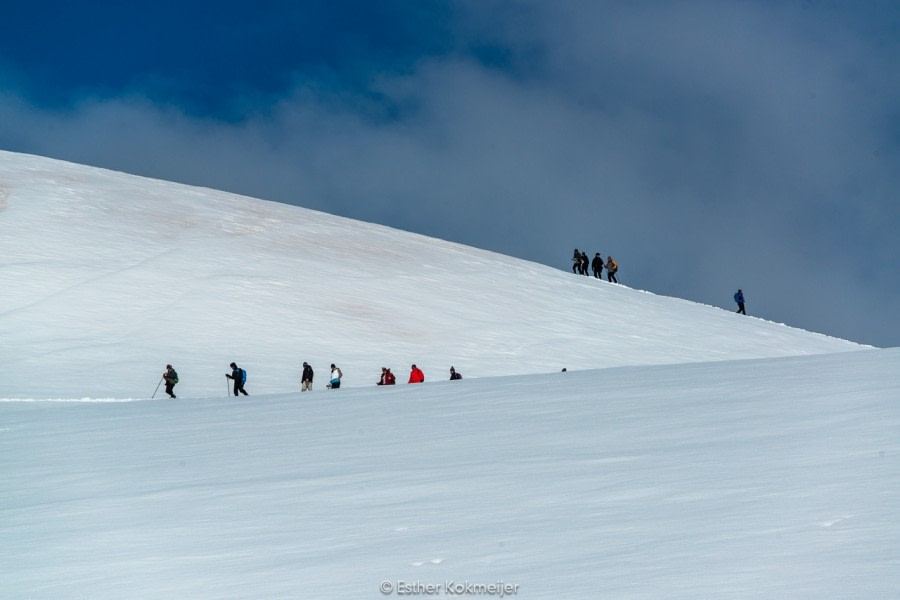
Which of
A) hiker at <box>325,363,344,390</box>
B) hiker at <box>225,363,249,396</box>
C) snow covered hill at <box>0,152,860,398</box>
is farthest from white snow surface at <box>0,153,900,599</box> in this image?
hiker at <box>325,363,344,390</box>

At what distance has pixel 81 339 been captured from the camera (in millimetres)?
25078

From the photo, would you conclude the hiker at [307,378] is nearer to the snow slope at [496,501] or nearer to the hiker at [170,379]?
the hiker at [170,379]

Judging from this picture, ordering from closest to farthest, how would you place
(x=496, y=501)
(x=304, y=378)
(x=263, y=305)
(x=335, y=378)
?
(x=496, y=501) < (x=304, y=378) < (x=335, y=378) < (x=263, y=305)

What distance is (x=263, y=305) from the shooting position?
30.0 m

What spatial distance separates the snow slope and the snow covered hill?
11184mm

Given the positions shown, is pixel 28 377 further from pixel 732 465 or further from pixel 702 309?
pixel 702 309

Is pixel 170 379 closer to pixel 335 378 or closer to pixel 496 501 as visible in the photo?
pixel 335 378

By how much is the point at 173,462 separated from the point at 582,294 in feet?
96.9

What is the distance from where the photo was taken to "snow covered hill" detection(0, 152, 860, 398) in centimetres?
2478

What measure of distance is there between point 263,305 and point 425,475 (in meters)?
22.2

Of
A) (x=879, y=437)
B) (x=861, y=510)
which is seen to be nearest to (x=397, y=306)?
(x=879, y=437)

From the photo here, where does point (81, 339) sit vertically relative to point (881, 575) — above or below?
above

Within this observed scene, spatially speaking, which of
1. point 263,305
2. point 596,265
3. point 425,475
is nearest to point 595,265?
point 596,265

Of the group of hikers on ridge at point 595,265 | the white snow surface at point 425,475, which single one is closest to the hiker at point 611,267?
the group of hikers on ridge at point 595,265
